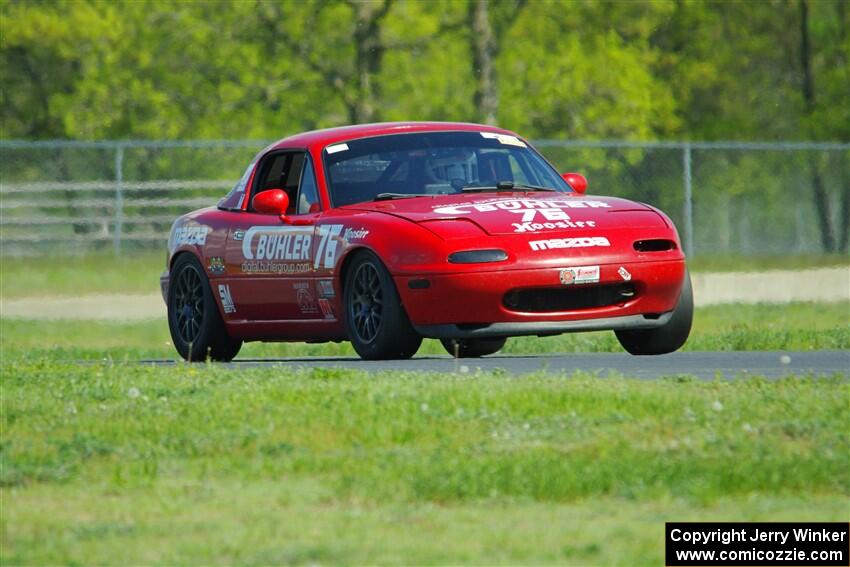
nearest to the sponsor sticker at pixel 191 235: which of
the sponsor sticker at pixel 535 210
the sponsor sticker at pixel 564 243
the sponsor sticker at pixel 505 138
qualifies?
the sponsor sticker at pixel 505 138

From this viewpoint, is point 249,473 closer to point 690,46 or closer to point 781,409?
point 781,409

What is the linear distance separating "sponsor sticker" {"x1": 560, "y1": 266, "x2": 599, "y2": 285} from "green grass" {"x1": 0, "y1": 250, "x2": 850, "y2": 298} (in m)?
13.8

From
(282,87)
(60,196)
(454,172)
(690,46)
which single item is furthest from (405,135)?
(690,46)

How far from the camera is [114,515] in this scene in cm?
644

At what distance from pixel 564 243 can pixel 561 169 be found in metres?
22.4

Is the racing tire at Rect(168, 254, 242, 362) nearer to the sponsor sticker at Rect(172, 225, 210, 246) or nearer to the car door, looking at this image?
the sponsor sticker at Rect(172, 225, 210, 246)

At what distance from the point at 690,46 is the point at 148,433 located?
4042cm

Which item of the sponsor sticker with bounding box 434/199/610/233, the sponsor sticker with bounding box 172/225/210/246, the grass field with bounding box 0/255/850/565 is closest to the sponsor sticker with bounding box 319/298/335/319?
the sponsor sticker with bounding box 434/199/610/233

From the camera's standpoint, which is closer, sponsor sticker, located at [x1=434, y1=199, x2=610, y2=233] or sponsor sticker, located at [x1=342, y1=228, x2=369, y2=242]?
sponsor sticker, located at [x1=434, y1=199, x2=610, y2=233]

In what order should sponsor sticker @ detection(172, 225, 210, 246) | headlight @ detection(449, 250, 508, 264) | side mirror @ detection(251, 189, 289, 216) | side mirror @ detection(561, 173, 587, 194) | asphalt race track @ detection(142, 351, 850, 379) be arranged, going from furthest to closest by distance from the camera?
sponsor sticker @ detection(172, 225, 210, 246) < side mirror @ detection(561, 173, 587, 194) < side mirror @ detection(251, 189, 289, 216) < headlight @ detection(449, 250, 508, 264) < asphalt race track @ detection(142, 351, 850, 379)

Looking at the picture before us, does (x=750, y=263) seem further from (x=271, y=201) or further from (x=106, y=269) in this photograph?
(x=271, y=201)

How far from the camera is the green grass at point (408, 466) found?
230 inches

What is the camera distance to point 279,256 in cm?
1251

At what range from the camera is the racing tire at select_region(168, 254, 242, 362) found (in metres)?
13.4
